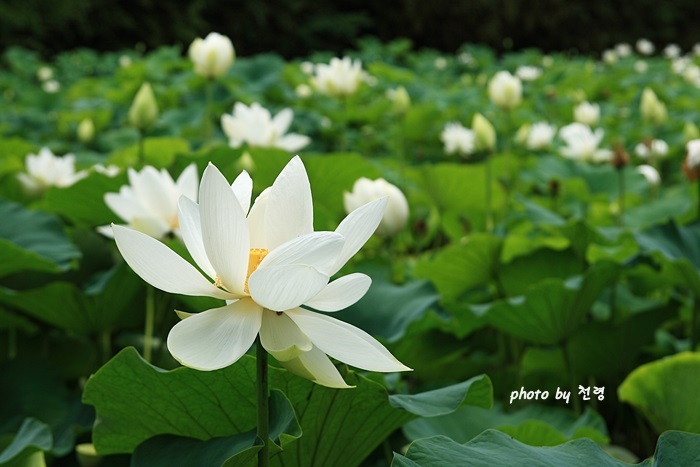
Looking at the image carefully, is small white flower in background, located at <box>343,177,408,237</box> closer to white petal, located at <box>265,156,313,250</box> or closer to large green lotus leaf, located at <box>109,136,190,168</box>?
large green lotus leaf, located at <box>109,136,190,168</box>

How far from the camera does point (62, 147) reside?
2.38m

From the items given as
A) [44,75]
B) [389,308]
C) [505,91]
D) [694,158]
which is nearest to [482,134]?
[505,91]

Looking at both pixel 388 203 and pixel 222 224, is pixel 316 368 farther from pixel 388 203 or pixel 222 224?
pixel 388 203

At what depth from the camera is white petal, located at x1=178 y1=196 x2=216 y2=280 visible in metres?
0.60

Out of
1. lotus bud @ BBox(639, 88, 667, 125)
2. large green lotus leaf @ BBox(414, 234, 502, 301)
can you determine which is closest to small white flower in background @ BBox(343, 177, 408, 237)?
large green lotus leaf @ BBox(414, 234, 502, 301)

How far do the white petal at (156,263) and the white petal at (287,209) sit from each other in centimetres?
6

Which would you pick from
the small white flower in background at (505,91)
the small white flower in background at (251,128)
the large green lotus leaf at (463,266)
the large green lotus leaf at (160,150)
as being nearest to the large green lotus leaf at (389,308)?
the large green lotus leaf at (463,266)

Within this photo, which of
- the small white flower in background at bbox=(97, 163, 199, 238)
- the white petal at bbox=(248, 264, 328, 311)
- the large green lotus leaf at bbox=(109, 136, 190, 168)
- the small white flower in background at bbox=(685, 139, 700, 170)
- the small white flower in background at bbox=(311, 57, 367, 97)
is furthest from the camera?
the small white flower in background at bbox=(311, 57, 367, 97)

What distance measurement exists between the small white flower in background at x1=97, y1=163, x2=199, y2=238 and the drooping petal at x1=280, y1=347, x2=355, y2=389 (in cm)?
59

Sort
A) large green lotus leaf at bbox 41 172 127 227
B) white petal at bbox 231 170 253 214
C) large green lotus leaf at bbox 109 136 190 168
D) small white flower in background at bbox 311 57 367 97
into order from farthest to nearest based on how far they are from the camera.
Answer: small white flower in background at bbox 311 57 367 97 → large green lotus leaf at bbox 109 136 190 168 → large green lotus leaf at bbox 41 172 127 227 → white petal at bbox 231 170 253 214

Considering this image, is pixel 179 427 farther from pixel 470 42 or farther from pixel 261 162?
pixel 470 42

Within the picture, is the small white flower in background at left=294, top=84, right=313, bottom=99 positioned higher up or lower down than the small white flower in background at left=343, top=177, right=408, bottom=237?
lower down

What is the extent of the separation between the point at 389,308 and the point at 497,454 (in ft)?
1.71

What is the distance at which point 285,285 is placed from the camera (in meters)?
0.54
